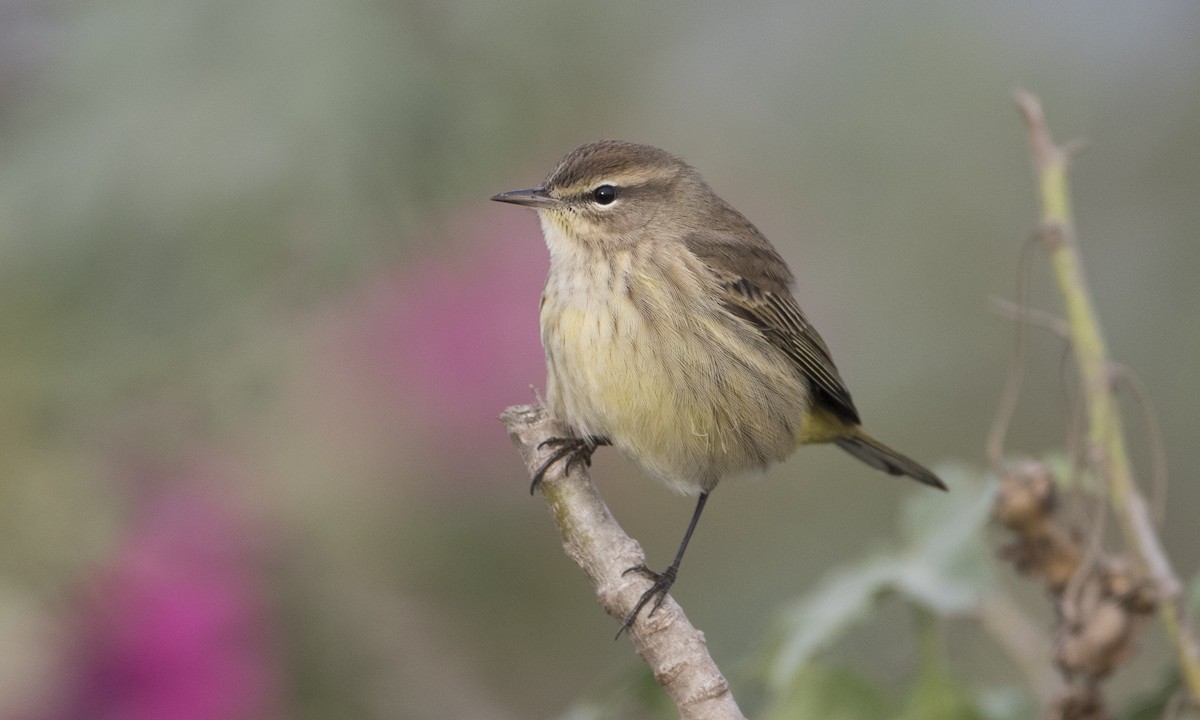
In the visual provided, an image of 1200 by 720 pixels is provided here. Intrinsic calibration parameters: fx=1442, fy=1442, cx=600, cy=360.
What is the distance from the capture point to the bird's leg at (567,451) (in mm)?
2615

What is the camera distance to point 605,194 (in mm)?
3809

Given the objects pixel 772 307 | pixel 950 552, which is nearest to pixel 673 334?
pixel 772 307

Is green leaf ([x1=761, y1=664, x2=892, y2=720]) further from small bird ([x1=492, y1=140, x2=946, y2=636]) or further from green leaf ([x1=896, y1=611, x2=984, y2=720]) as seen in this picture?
small bird ([x1=492, y1=140, x2=946, y2=636])

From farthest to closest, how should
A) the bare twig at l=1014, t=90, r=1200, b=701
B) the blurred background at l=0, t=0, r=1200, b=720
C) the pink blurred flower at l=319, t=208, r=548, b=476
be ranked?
the pink blurred flower at l=319, t=208, r=548, b=476 < the blurred background at l=0, t=0, r=1200, b=720 < the bare twig at l=1014, t=90, r=1200, b=701

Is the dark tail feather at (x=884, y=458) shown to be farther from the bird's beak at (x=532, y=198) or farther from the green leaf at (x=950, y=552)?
the bird's beak at (x=532, y=198)

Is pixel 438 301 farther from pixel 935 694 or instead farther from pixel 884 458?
pixel 935 694

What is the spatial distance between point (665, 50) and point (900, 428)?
1652 mm

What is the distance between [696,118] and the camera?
5.84 meters

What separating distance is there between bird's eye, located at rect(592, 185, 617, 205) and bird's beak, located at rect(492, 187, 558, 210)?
0.37 ft

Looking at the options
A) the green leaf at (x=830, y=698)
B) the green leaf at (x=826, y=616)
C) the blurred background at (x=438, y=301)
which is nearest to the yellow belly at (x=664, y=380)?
the blurred background at (x=438, y=301)

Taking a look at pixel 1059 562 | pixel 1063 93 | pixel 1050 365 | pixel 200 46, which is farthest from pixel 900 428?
pixel 200 46

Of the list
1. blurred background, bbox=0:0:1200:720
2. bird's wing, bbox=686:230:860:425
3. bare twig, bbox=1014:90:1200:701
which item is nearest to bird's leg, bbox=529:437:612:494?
blurred background, bbox=0:0:1200:720

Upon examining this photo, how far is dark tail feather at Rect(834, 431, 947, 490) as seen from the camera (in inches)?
144

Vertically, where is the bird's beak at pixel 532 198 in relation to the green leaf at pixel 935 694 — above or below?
above
